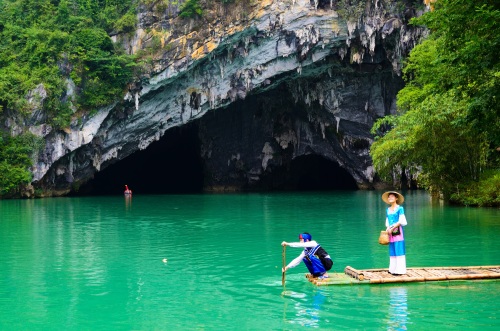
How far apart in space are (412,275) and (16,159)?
112 ft

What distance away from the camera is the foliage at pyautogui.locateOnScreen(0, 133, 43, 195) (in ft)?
128

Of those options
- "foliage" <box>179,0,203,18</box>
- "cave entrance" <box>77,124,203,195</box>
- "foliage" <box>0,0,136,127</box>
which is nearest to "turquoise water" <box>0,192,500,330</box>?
"foliage" <box>0,0,136,127</box>

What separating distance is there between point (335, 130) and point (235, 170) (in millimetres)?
9920

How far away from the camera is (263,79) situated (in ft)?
129

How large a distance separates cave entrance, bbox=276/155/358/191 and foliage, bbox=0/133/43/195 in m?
21.0

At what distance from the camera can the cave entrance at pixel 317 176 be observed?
173 feet

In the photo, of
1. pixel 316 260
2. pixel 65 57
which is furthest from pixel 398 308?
pixel 65 57

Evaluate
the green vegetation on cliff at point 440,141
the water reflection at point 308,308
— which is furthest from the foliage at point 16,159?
the water reflection at point 308,308

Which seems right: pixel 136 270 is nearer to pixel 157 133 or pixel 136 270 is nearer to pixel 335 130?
pixel 157 133

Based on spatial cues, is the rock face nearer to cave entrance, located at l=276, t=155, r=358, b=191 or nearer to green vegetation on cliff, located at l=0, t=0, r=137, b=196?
green vegetation on cliff, located at l=0, t=0, r=137, b=196

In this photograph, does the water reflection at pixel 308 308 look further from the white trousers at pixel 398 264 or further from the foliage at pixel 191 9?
the foliage at pixel 191 9

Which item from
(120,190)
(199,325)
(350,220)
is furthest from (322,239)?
(120,190)

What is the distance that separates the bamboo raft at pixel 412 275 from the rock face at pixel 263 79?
27.3 metres

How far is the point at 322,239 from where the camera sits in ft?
54.7
